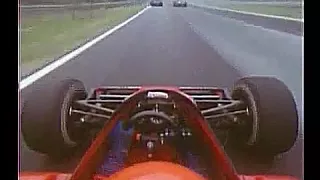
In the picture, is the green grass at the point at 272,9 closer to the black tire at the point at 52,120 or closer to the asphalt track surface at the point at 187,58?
the asphalt track surface at the point at 187,58

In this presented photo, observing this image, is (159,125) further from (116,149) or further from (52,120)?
(52,120)

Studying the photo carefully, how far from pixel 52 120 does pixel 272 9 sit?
571 millimetres

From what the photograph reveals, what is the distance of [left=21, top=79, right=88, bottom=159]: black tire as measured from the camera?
1453mm

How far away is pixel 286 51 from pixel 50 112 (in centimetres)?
55

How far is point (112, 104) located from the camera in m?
1.42

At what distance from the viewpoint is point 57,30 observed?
154cm

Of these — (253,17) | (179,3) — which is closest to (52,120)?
(179,3)

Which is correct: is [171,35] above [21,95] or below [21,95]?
above

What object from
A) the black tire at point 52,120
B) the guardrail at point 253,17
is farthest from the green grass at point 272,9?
the black tire at point 52,120

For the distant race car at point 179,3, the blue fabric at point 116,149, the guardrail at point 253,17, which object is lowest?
the blue fabric at point 116,149

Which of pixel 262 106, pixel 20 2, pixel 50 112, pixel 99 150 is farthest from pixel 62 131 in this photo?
pixel 262 106

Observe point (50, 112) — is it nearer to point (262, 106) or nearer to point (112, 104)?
point (112, 104)

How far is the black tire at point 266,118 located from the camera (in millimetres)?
1441

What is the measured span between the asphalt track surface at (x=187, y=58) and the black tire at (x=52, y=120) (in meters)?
0.02
